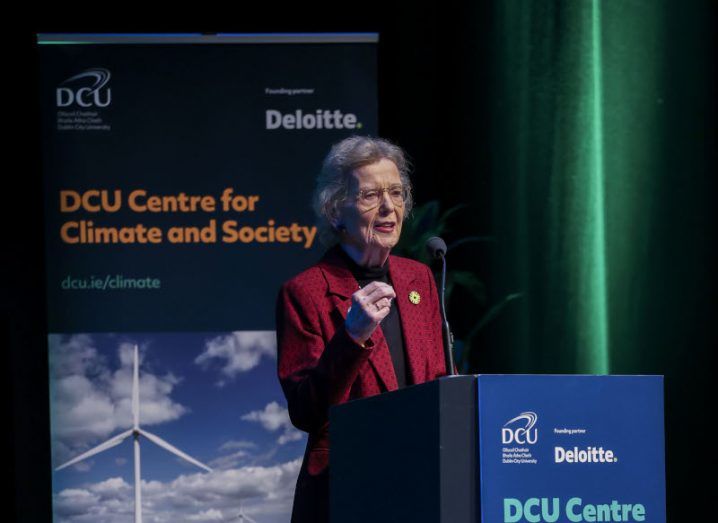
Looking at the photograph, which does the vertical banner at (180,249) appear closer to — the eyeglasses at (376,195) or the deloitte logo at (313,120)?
the deloitte logo at (313,120)

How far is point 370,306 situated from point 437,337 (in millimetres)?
509

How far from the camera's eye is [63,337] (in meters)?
5.25

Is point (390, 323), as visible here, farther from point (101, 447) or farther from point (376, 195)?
point (101, 447)

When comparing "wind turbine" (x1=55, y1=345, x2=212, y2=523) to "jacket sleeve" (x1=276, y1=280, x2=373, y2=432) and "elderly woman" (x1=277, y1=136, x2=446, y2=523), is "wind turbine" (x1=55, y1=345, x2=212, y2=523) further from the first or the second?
"jacket sleeve" (x1=276, y1=280, x2=373, y2=432)

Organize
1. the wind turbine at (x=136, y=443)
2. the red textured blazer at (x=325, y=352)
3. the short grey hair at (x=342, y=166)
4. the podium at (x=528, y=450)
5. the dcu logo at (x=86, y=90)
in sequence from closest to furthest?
the podium at (x=528, y=450) < the red textured blazer at (x=325, y=352) < the short grey hair at (x=342, y=166) < the wind turbine at (x=136, y=443) < the dcu logo at (x=86, y=90)

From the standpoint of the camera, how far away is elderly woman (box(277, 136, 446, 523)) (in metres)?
2.42

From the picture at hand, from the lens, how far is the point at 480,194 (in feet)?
19.2

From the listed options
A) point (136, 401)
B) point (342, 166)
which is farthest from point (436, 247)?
point (136, 401)

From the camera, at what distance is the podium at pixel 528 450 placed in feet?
5.65

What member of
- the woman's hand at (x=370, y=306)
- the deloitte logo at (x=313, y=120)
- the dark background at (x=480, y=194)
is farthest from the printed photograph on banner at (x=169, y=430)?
the woman's hand at (x=370, y=306)

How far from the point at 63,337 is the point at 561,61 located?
264 centimetres

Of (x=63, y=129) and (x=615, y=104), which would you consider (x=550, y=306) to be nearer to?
(x=615, y=104)

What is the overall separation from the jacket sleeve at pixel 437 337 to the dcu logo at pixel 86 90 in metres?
3.02

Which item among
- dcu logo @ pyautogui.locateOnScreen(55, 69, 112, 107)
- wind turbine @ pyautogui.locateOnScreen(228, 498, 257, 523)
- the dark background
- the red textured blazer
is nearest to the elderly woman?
the red textured blazer
